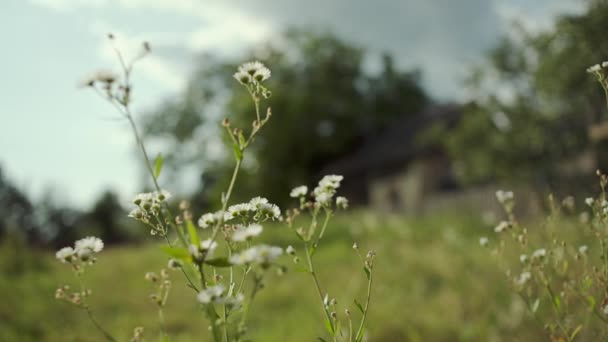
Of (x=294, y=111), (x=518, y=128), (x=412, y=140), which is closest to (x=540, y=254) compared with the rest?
(x=518, y=128)

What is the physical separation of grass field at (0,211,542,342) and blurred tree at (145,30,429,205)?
16951 millimetres

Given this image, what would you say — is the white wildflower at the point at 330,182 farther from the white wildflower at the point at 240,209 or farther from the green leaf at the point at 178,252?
the green leaf at the point at 178,252

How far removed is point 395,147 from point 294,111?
19.7 ft

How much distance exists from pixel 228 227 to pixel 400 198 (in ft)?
78.3

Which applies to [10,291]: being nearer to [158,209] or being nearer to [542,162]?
[158,209]

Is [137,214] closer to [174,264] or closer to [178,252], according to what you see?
[174,264]

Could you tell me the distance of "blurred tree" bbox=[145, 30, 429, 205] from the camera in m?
28.0

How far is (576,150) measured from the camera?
10391 mm

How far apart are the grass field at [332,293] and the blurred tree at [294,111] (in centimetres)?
1695

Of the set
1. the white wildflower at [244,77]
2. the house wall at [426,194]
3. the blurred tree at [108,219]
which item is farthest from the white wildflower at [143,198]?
the blurred tree at [108,219]

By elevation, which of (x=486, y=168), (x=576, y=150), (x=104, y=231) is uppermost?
(x=104, y=231)

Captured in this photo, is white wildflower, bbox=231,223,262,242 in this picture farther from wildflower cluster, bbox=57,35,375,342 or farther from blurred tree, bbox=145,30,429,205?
blurred tree, bbox=145,30,429,205

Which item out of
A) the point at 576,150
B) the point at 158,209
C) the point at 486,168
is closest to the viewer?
the point at 158,209

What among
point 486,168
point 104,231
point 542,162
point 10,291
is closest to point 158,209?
point 10,291
